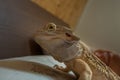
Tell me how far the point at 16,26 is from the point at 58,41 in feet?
1.10

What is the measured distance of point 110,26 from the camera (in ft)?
10.1

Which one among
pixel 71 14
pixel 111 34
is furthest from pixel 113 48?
pixel 71 14

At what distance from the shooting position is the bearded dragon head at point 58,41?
911 mm

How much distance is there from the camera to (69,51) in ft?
3.14

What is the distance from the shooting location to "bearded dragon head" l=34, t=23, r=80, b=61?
911 mm

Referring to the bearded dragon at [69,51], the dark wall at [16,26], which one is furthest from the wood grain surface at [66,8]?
the bearded dragon at [69,51]

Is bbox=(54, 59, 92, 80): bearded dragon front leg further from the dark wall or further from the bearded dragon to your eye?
the dark wall

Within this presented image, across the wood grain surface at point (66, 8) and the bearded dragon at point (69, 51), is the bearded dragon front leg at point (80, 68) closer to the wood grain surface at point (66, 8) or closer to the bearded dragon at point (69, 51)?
the bearded dragon at point (69, 51)

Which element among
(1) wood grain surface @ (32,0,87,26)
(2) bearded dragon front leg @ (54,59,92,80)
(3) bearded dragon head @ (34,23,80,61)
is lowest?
(2) bearded dragon front leg @ (54,59,92,80)

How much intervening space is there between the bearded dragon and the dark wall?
174mm

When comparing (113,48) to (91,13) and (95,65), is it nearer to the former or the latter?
(91,13)

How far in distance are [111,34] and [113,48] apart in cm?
21

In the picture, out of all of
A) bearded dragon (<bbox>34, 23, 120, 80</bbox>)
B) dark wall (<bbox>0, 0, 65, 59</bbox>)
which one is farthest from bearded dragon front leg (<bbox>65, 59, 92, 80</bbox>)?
dark wall (<bbox>0, 0, 65, 59</bbox>)

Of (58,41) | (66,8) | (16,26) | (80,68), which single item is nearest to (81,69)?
(80,68)
